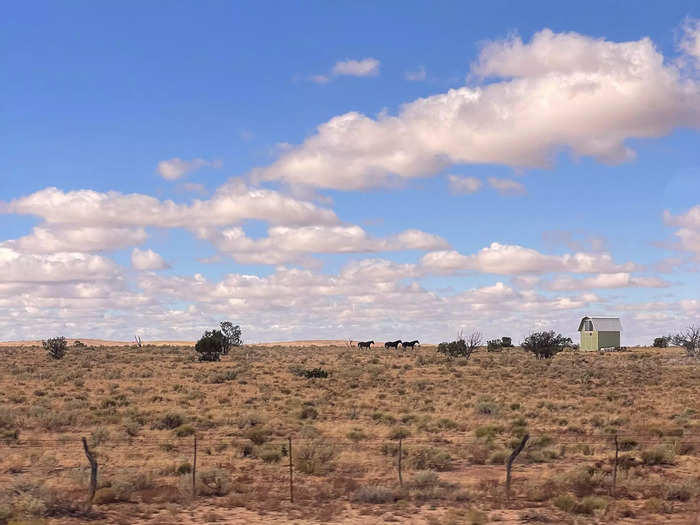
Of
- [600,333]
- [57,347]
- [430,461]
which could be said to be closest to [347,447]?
[430,461]

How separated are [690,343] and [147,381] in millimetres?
66519

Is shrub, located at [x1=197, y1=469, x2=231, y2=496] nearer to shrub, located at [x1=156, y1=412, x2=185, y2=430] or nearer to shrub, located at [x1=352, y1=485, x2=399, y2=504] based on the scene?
shrub, located at [x1=352, y1=485, x2=399, y2=504]

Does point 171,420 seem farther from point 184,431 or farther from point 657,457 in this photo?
point 657,457

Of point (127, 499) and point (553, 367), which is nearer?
point (127, 499)

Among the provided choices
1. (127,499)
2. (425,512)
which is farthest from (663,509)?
(127,499)

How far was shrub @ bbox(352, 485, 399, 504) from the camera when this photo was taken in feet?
63.5

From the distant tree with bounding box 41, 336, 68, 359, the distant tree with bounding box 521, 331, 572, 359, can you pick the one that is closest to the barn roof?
the distant tree with bounding box 521, 331, 572, 359

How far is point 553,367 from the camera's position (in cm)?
6438

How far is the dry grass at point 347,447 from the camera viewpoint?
18688 mm

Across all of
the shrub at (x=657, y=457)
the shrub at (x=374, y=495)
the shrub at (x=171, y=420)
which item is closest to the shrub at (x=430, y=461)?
the shrub at (x=374, y=495)

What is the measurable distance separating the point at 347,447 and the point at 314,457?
3106mm

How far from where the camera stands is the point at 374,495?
63.5 ft

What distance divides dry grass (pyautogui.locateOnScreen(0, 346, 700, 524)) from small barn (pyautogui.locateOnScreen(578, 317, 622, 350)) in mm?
51912

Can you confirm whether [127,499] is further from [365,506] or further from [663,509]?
[663,509]
